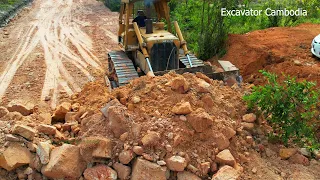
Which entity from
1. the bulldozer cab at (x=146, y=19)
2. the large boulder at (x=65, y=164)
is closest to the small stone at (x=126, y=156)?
the large boulder at (x=65, y=164)

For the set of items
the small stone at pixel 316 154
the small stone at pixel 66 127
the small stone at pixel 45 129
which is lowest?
the small stone at pixel 316 154

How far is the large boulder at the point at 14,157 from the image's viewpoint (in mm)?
5219

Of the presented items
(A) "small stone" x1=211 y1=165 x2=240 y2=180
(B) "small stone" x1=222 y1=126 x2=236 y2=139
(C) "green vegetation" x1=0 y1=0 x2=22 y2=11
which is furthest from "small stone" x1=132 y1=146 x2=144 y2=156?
(C) "green vegetation" x1=0 y1=0 x2=22 y2=11

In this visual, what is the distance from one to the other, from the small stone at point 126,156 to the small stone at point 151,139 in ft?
0.81

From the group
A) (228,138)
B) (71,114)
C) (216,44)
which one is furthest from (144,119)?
(216,44)

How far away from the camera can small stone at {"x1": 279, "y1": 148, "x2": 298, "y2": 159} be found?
5.55 metres

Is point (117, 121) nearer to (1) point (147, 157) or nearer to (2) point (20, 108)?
(1) point (147, 157)

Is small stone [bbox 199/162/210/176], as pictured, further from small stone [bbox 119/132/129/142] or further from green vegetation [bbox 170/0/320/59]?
green vegetation [bbox 170/0/320/59]

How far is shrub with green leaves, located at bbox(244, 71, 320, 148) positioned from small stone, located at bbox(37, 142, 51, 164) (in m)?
3.51

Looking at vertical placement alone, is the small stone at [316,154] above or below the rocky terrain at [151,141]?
below

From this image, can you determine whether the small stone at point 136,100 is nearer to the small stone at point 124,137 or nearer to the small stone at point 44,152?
the small stone at point 124,137

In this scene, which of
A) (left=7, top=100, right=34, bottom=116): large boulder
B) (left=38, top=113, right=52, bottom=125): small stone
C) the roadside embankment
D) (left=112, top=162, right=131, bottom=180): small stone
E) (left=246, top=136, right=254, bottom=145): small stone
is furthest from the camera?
the roadside embankment

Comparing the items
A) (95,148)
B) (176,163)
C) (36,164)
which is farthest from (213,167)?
(36,164)
